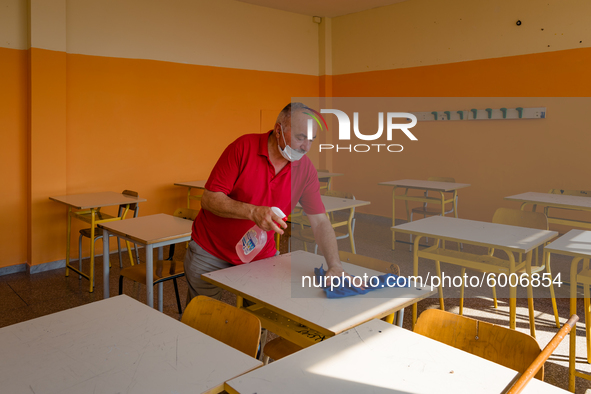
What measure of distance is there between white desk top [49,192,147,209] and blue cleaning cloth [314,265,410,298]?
2.76 meters

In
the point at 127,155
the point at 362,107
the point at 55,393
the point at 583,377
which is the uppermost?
the point at 362,107

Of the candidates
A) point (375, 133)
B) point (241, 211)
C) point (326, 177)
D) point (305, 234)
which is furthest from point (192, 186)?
point (241, 211)

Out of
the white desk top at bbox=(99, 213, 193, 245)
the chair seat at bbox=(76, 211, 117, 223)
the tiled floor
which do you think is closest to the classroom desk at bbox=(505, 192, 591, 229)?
the tiled floor

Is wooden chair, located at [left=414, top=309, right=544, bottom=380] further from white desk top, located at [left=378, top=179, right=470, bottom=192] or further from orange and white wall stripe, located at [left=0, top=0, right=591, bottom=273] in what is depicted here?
orange and white wall stripe, located at [left=0, top=0, right=591, bottom=273]

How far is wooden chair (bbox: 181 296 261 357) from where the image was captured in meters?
1.49

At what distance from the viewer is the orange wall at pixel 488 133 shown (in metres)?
4.97

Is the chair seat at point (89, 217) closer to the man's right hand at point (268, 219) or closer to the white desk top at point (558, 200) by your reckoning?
the man's right hand at point (268, 219)

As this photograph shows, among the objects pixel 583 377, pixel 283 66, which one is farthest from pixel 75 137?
pixel 583 377

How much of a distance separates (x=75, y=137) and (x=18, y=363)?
12.8 ft

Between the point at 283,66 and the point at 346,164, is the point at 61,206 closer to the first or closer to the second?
the point at 283,66

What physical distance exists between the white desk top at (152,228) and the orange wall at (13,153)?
5.93 feet

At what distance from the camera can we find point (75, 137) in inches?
183

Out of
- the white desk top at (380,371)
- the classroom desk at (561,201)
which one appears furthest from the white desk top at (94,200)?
the classroom desk at (561,201)

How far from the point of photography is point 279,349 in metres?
1.98
